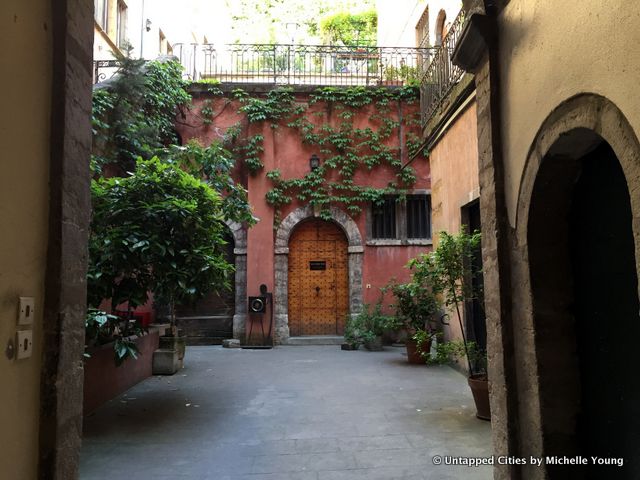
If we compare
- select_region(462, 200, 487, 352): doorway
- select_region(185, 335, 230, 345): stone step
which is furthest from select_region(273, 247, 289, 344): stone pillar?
select_region(462, 200, 487, 352): doorway

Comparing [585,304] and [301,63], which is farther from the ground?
[301,63]

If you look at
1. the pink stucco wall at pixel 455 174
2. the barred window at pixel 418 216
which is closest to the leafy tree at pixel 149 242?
the pink stucco wall at pixel 455 174

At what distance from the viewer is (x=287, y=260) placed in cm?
1166

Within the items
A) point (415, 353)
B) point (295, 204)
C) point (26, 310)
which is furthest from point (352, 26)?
point (26, 310)

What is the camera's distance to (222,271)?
A: 235 inches

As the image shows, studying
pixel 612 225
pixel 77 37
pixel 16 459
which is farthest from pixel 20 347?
pixel 612 225

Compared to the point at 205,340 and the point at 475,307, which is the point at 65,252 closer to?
the point at 475,307

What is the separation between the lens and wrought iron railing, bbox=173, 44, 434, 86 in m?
12.4

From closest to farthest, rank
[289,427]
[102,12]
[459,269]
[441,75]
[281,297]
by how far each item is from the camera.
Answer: [289,427], [459,269], [441,75], [102,12], [281,297]

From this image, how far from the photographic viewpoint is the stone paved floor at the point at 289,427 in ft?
12.5

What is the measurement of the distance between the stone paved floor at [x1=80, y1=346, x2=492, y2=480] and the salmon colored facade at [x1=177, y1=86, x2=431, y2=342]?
3670mm

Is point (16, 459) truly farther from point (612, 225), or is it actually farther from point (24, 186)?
point (612, 225)

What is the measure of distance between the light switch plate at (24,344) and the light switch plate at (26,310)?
0.14 ft

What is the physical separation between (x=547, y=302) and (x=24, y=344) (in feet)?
9.16
